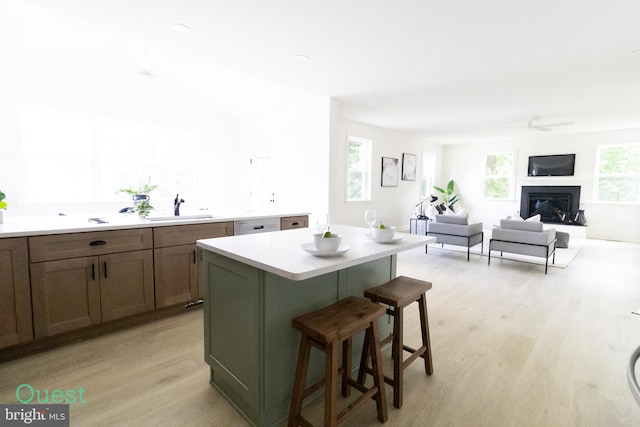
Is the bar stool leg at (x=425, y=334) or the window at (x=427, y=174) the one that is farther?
the window at (x=427, y=174)

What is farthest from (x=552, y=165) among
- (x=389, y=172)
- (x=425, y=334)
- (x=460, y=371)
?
(x=425, y=334)

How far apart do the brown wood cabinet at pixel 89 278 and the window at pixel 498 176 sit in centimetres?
918

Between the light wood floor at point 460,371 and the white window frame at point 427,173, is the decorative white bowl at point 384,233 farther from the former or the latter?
the white window frame at point 427,173

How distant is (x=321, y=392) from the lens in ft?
5.71

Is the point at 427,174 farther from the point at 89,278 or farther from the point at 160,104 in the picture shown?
the point at 89,278

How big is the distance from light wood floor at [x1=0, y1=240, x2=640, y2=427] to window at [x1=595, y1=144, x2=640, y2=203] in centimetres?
531

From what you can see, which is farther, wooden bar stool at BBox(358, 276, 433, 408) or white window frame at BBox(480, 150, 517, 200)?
white window frame at BBox(480, 150, 517, 200)

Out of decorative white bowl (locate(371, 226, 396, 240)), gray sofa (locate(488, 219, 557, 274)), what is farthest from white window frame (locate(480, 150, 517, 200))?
decorative white bowl (locate(371, 226, 396, 240))

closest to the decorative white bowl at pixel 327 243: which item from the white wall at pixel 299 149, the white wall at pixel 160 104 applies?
the white wall at pixel 160 104

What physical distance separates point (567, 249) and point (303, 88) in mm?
5869

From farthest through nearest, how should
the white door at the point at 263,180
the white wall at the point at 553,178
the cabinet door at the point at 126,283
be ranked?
the white wall at the point at 553,178 < the white door at the point at 263,180 < the cabinet door at the point at 126,283

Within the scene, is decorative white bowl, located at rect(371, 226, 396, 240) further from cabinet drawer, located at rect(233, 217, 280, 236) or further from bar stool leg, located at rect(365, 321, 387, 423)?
cabinet drawer, located at rect(233, 217, 280, 236)

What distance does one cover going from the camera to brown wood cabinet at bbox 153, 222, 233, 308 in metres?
2.58

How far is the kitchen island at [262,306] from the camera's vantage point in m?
1.43
